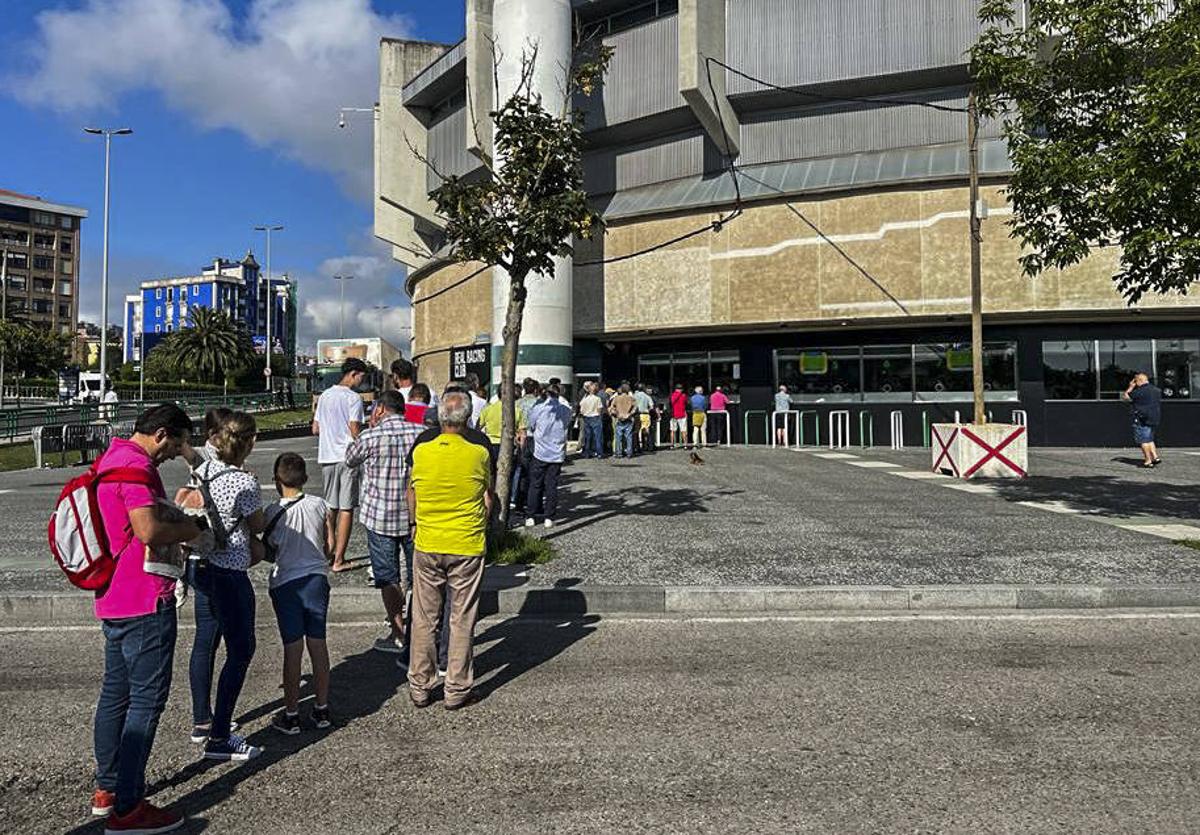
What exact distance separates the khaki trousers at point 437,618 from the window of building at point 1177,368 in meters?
24.5

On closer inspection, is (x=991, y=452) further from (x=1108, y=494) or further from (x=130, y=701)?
(x=130, y=701)

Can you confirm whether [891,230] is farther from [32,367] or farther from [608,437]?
[32,367]

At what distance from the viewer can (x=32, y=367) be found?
198 feet

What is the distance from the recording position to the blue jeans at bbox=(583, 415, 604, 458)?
63.5 ft

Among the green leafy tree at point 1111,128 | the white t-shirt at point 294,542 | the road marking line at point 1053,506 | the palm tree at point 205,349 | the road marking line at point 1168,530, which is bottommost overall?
the road marking line at point 1168,530

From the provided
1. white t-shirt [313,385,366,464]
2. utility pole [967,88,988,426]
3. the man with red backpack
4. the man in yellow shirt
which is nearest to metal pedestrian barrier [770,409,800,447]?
utility pole [967,88,988,426]

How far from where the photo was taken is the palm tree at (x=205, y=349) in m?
81.8

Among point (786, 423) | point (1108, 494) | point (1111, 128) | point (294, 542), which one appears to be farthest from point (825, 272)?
point (294, 542)

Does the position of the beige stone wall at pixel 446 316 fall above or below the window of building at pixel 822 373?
above

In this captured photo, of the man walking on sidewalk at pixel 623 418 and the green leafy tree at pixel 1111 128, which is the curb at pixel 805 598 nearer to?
the green leafy tree at pixel 1111 128

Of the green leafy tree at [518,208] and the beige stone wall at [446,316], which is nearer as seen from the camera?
the green leafy tree at [518,208]

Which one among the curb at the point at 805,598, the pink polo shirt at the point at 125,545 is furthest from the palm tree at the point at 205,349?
the pink polo shirt at the point at 125,545

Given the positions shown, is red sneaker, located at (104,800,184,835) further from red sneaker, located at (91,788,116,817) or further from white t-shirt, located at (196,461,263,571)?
white t-shirt, located at (196,461,263,571)

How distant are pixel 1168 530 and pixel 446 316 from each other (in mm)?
25524
